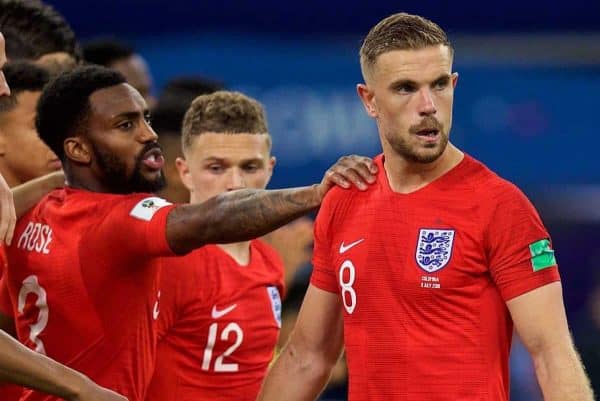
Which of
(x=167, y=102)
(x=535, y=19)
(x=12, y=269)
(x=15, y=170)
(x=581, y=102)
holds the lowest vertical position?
(x=12, y=269)

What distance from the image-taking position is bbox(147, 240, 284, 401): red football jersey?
257 inches

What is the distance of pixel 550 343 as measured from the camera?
5137 millimetres

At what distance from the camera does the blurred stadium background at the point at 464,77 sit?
12648 mm

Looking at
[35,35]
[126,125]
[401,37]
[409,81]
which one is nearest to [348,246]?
[409,81]

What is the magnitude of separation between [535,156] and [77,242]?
7407 mm

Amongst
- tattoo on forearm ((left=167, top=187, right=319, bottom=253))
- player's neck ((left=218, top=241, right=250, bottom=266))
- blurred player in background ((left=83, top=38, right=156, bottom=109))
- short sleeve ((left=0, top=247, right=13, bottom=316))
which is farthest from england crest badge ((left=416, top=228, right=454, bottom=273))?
blurred player in background ((left=83, top=38, right=156, bottom=109))

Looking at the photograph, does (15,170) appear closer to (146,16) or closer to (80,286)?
(80,286)

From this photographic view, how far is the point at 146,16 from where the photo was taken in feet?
44.0

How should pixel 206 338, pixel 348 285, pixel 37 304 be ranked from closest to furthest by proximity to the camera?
1. pixel 348 285
2. pixel 37 304
3. pixel 206 338

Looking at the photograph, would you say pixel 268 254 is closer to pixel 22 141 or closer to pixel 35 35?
pixel 22 141

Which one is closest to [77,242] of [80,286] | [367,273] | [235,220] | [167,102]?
[80,286]

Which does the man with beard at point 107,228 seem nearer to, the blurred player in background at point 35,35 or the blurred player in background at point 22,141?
the blurred player in background at point 22,141

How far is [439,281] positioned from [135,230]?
45.5 inches

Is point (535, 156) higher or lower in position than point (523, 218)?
higher
